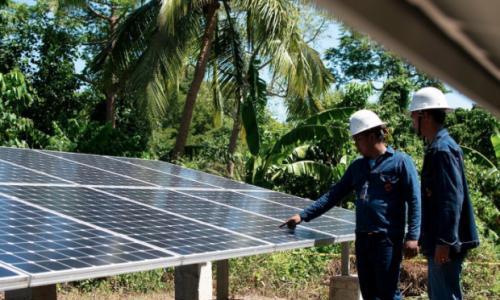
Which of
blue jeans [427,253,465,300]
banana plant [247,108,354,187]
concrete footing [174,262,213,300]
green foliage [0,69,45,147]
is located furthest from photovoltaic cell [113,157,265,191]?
green foliage [0,69,45,147]

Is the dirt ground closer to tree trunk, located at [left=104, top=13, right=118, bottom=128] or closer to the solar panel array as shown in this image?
the solar panel array

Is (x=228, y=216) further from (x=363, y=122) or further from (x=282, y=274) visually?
(x=282, y=274)

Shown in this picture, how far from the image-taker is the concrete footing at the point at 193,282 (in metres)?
6.82

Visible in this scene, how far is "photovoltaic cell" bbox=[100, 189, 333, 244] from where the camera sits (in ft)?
18.6

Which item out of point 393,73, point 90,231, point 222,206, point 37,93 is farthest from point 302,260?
point 393,73

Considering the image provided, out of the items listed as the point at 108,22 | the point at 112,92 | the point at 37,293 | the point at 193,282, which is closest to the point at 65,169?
the point at 193,282

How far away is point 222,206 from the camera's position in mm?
6738

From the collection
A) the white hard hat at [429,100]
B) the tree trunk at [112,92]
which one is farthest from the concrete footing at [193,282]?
the tree trunk at [112,92]

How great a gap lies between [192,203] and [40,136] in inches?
380

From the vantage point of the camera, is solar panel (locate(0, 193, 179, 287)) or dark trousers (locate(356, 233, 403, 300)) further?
dark trousers (locate(356, 233, 403, 300))

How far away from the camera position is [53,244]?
414 cm

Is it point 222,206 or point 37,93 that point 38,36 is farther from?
point 222,206

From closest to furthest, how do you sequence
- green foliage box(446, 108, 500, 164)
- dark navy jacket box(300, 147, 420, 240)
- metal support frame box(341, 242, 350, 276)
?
dark navy jacket box(300, 147, 420, 240) → metal support frame box(341, 242, 350, 276) → green foliage box(446, 108, 500, 164)

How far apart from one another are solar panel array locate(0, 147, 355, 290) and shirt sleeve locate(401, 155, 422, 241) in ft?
2.71
